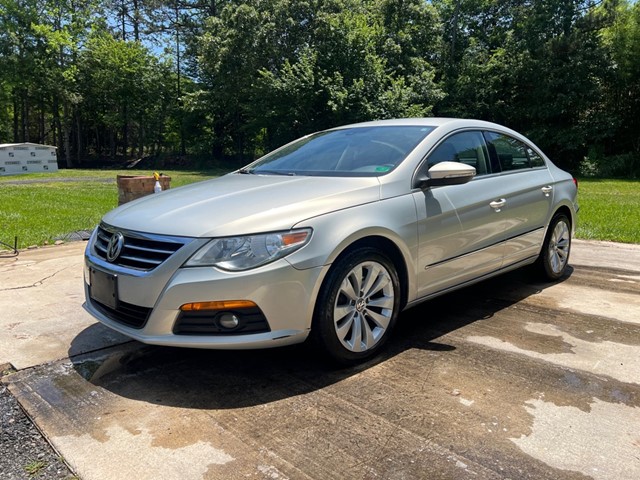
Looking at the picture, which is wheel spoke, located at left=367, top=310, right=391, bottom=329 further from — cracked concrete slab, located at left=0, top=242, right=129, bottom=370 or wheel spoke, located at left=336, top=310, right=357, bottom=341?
cracked concrete slab, located at left=0, top=242, right=129, bottom=370

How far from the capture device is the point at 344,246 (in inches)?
114

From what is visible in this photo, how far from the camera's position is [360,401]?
2695 millimetres

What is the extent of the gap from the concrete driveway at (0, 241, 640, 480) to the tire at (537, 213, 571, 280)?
29.5 inches

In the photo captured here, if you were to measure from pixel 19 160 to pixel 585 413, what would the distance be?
3359 centimetres

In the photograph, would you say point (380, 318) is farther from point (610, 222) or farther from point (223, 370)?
point (610, 222)

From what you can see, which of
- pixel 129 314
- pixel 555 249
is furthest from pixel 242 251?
pixel 555 249

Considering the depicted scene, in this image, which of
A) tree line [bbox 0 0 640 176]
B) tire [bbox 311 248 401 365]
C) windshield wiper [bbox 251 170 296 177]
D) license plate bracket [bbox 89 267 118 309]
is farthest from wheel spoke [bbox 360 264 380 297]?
tree line [bbox 0 0 640 176]

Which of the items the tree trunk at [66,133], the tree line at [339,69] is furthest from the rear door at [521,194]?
the tree trunk at [66,133]

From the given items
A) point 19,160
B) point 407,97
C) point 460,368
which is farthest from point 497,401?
point 19,160

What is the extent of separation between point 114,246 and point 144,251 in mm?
290

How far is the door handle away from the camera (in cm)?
393

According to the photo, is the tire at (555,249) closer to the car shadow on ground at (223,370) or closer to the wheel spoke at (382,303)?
the car shadow on ground at (223,370)

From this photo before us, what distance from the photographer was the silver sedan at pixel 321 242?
268cm

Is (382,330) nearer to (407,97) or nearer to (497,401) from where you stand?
(497,401)
